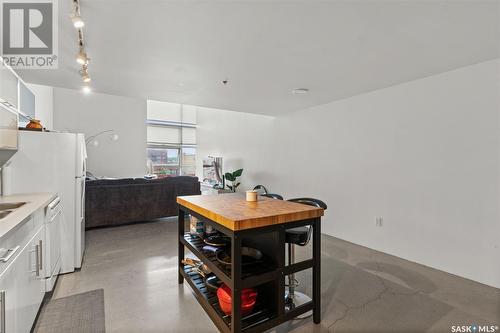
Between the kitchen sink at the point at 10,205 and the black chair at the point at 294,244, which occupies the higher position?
the kitchen sink at the point at 10,205

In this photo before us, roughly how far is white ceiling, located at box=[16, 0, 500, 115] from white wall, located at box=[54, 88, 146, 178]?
4.73 metres

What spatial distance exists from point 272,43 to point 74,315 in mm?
2872

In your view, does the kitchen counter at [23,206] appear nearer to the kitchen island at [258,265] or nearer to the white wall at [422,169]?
the kitchen island at [258,265]

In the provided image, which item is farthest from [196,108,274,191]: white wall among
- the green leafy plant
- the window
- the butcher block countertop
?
the butcher block countertop

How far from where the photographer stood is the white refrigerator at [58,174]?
247cm

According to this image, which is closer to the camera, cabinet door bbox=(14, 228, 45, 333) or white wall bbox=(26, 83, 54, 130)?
cabinet door bbox=(14, 228, 45, 333)

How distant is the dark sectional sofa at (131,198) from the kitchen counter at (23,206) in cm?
199

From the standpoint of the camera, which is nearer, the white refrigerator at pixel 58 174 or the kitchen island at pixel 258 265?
the kitchen island at pixel 258 265

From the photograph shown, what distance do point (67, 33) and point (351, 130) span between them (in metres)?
3.69

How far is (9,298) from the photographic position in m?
1.34

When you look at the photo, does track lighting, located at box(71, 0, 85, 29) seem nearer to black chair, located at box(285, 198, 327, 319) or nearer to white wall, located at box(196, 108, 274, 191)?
→ black chair, located at box(285, 198, 327, 319)

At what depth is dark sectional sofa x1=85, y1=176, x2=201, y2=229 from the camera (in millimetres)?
4367

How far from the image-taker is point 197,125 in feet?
30.5

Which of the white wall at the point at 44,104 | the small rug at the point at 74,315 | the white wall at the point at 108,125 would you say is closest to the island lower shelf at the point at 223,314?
the small rug at the point at 74,315
